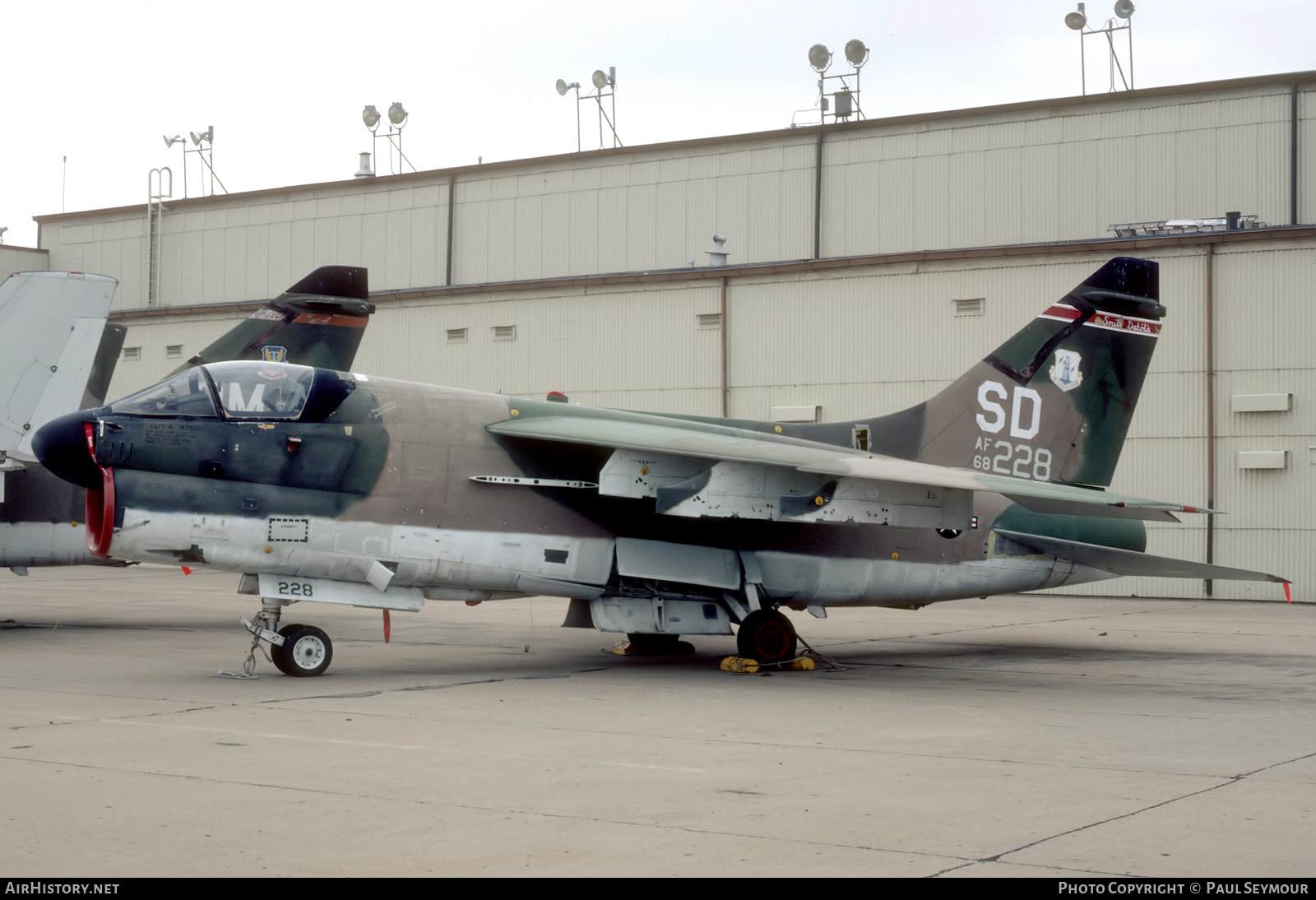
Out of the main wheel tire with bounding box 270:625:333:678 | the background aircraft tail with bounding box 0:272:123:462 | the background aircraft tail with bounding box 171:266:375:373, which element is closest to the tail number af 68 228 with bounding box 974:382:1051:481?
the main wheel tire with bounding box 270:625:333:678

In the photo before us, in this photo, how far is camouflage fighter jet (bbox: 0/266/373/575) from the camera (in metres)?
17.1

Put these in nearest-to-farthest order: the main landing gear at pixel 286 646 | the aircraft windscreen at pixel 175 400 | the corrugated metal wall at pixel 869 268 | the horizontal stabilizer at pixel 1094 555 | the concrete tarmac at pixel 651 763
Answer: the concrete tarmac at pixel 651 763, the aircraft windscreen at pixel 175 400, the main landing gear at pixel 286 646, the horizontal stabilizer at pixel 1094 555, the corrugated metal wall at pixel 869 268

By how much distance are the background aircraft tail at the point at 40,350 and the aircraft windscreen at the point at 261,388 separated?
5.23m

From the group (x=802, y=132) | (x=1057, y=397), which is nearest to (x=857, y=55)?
(x=802, y=132)

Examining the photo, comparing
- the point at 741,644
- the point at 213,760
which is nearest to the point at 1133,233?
the point at 741,644

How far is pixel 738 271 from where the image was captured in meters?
29.8

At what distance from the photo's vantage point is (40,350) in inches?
679

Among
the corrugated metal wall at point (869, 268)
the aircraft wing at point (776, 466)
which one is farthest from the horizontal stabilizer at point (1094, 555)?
the corrugated metal wall at point (869, 268)

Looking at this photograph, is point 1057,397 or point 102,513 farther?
point 1057,397

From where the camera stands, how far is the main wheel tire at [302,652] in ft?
42.4

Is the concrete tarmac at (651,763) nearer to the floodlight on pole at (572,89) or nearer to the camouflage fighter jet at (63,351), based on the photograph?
the camouflage fighter jet at (63,351)

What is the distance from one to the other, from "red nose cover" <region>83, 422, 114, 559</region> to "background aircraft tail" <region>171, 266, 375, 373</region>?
588 cm

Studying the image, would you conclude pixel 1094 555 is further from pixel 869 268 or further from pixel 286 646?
pixel 869 268

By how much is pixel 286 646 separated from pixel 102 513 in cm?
209
